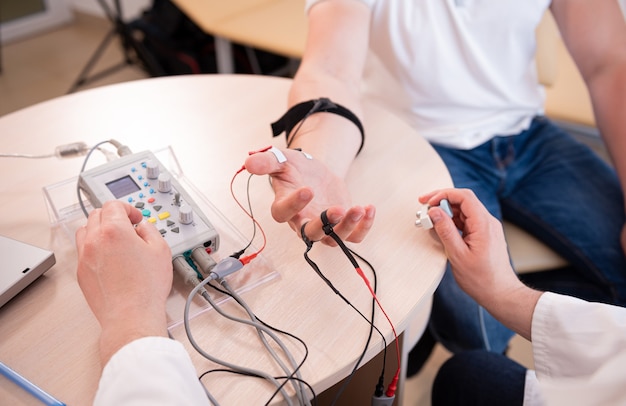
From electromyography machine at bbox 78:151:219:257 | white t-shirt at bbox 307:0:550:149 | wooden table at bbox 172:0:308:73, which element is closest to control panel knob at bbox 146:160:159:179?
electromyography machine at bbox 78:151:219:257

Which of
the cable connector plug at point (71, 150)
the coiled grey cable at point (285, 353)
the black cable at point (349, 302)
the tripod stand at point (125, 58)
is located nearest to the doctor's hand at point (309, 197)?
the black cable at point (349, 302)

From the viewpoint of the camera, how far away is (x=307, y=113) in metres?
0.88

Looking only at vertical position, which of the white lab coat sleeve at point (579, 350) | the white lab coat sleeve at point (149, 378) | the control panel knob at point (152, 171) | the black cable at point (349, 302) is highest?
the control panel knob at point (152, 171)

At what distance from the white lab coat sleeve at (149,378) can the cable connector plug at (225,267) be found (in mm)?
115

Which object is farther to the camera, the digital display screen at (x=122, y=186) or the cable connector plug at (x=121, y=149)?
the cable connector plug at (x=121, y=149)

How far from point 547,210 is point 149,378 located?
87 centimetres

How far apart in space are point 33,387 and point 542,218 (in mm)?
943

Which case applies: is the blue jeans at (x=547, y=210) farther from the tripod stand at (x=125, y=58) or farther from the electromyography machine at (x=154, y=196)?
the tripod stand at (x=125, y=58)

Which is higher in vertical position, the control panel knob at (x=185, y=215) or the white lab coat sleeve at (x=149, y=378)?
the control panel knob at (x=185, y=215)

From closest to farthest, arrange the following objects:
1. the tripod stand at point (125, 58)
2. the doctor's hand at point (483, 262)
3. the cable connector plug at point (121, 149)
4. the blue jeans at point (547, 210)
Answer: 1. the doctor's hand at point (483, 262)
2. the cable connector plug at point (121, 149)
3. the blue jeans at point (547, 210)
4. the tripod stand at point (125, 58)

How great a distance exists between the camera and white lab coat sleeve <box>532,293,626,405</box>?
24.6 inches

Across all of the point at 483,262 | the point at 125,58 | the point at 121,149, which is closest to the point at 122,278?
the point at 121,149

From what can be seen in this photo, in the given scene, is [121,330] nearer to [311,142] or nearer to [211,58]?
[311,142]

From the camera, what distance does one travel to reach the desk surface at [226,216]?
0.59m
